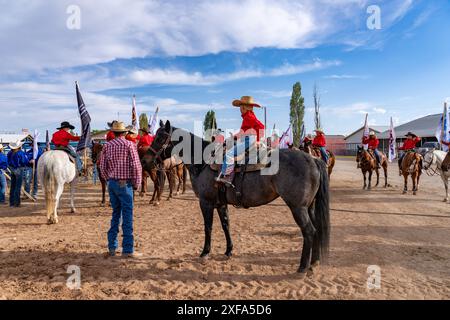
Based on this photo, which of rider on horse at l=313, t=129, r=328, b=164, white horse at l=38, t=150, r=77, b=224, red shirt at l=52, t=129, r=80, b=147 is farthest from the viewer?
rider on horse at l=313, t=129, r=328, b=164

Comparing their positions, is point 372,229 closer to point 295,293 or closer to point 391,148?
point 295,293

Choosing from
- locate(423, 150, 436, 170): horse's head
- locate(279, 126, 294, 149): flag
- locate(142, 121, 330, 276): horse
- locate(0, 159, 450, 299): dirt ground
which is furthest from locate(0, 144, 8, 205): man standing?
locate(423, 150, 436, 170): horse's head

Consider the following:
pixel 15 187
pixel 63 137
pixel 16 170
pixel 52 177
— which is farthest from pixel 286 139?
→ pixel 15 187

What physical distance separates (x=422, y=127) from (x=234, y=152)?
4866 cm

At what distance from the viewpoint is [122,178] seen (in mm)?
5277

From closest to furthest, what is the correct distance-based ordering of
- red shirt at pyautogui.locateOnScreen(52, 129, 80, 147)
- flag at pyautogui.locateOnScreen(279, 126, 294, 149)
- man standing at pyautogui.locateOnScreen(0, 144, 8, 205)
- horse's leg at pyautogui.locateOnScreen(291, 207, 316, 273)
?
horse's leg at pyautogui.locateOnScreen(291, 207, 316, 273) → red shirt at pyautogui.locateOnScreen(52, 129, 80, 147) → man standing at pyautogui.locateOnScreen(0, 144, 8, 205) → flag at pyautogui.locateOnScreen(279, 126, 294, 149)

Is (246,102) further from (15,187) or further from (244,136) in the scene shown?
(15,187)

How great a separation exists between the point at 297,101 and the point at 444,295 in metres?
53.5

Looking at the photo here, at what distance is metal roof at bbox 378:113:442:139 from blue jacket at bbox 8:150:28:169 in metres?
43.3

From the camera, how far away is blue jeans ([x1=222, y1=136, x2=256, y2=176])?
526 cm

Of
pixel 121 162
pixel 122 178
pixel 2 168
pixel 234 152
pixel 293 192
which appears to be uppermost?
pixel 234 152

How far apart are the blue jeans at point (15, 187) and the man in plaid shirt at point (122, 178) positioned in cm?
761

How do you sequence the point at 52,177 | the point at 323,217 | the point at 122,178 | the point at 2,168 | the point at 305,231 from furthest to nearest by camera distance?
the point at 2,168
the point at 52,177
the point at 122,178
the point at 323,217
the point at 305,231

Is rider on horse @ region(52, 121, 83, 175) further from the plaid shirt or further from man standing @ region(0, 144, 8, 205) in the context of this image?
the plaid shirt
